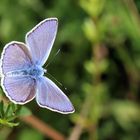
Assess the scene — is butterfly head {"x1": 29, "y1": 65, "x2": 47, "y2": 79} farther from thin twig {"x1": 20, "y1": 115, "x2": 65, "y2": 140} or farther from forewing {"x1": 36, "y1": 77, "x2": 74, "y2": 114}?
thin twig {"x1": 20, "y1": 115, "x2": 65, "y2": 140}

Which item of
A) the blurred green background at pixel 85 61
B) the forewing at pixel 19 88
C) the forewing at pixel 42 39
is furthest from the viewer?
the blurred green background at pixel 85 61

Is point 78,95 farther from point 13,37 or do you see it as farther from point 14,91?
point 14,91

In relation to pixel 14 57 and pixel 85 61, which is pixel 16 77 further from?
pixel 85 61

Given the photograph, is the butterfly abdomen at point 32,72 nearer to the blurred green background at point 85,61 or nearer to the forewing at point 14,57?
the forewing at point 14,57

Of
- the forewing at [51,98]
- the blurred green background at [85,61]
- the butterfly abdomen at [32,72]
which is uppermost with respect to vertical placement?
the butterfly abdomen at [32,72]

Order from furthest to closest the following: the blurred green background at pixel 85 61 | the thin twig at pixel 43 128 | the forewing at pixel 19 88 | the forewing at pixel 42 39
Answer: the blurred green background at pixel 85 61 → the thin twig at pixel 43 128 → the forewing at pixel 42 39 → the forewing at pixel 19 88

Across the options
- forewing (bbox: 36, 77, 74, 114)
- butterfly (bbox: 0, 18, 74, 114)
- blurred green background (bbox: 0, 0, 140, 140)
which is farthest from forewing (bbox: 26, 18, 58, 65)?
blurred green background (bbox: 0, 0, 140, 140)

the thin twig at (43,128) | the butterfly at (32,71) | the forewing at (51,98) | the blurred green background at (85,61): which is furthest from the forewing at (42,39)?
the blurred green background at (85,61)
